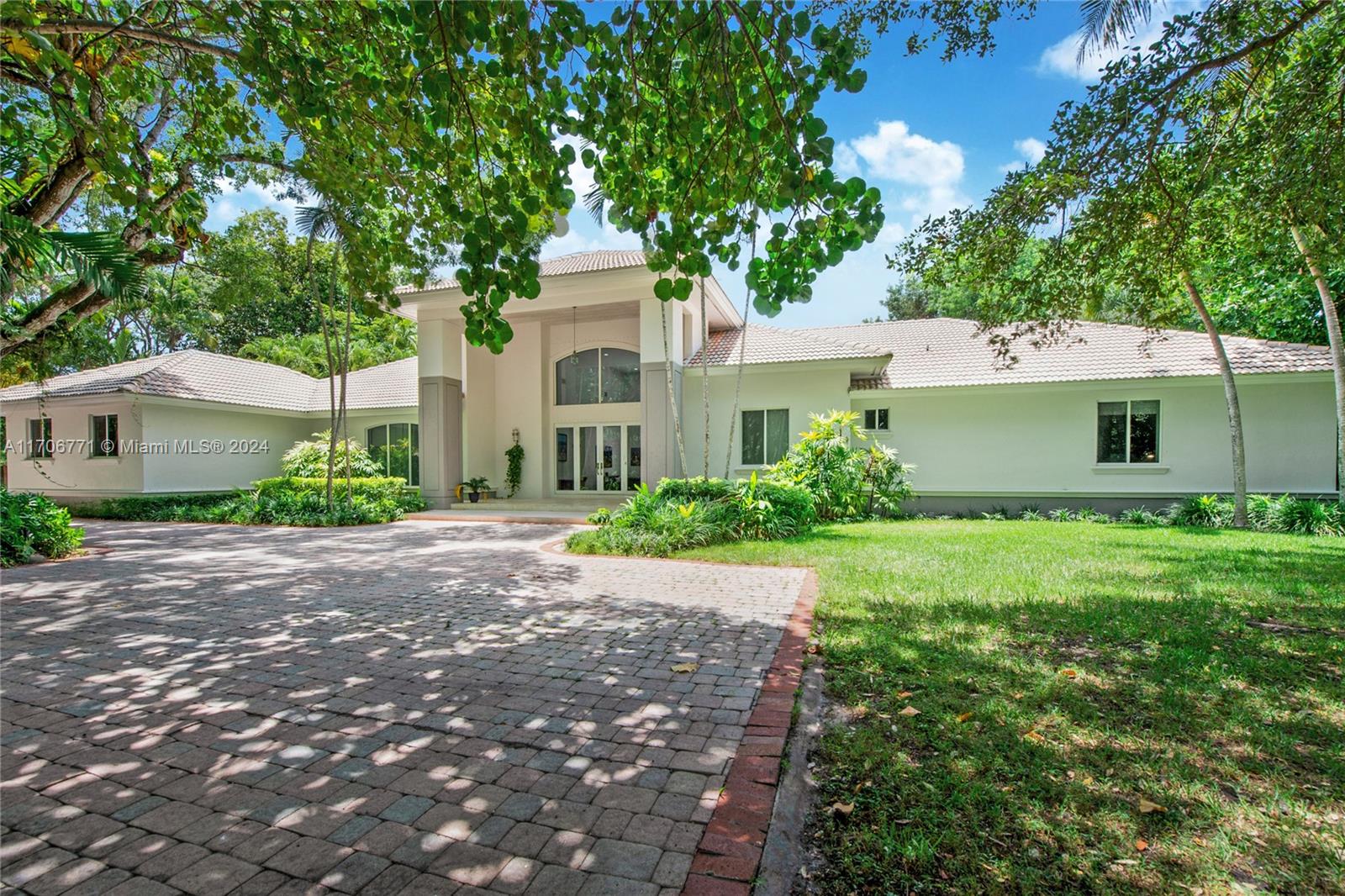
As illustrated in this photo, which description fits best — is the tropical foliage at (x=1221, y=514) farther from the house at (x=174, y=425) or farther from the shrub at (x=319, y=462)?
the house at (x=174, y=425)

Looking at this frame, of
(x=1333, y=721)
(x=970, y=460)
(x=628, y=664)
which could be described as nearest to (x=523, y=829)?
(x=628, y=664)

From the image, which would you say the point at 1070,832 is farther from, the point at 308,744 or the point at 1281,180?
the point at 1281,180

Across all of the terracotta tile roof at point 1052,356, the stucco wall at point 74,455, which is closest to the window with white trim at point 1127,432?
the terracotta tile roof at point 1052,356

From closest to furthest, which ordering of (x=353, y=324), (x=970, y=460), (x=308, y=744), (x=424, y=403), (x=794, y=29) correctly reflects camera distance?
(x=794, y=29), (x=308, y=744), (x=970, y=460), (x=424, y=403), (x=353, y=324)

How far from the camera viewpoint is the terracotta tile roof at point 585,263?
1492cm

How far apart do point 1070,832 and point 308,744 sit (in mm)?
3700

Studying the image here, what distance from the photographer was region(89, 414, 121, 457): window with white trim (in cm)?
1797

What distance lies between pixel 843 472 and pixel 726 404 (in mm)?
4102

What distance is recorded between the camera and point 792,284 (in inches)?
117

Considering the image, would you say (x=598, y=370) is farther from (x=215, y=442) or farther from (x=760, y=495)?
(x=215, y=442)

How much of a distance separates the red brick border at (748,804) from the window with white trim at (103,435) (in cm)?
2241

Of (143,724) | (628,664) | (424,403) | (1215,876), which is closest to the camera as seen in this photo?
(1215,876)

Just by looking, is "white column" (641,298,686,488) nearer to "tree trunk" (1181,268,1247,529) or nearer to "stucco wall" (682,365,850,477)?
"stucco wall" (682,365,850,477)

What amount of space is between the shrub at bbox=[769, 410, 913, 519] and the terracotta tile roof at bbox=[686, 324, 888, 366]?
1.58 m
